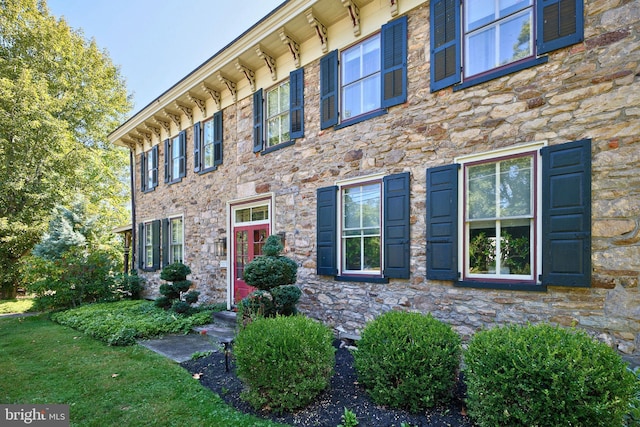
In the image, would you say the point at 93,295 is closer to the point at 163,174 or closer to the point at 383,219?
the point at 163,174

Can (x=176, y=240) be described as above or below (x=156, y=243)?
above

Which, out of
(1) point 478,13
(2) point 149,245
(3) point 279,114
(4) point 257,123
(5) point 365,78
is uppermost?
(1) point 478,13

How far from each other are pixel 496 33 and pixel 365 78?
1.89m

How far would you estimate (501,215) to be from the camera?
385 cm

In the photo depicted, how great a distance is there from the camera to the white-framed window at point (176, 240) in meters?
9.24

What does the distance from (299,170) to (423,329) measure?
12.4 feet

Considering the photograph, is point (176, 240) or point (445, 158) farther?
point (176, 240)

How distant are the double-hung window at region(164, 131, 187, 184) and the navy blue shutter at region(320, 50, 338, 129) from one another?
517 centimetres

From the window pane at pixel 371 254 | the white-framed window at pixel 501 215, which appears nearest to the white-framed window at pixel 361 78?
the white-framed window at pixel 501 215

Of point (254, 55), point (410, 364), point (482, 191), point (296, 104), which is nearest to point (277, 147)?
point (296, 104)

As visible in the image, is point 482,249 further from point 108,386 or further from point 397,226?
point 108,386

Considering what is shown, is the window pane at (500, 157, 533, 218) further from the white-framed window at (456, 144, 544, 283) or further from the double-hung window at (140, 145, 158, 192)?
the double-hung window at (140, 145, 158, 192)

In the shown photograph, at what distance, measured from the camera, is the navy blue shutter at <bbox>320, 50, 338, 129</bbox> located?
5457 millimetres

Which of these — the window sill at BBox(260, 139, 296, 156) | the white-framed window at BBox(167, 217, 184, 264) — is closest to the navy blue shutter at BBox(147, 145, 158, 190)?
the white-framed window at BBox(167, 217, 184, 264)
